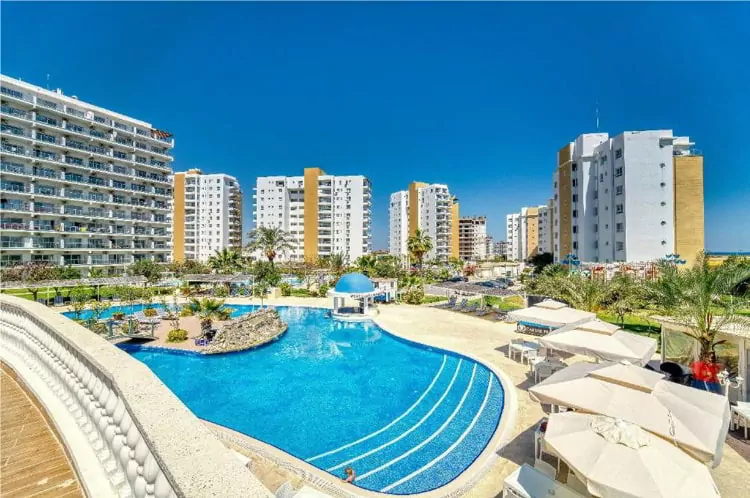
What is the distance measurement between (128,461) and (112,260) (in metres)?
57.1

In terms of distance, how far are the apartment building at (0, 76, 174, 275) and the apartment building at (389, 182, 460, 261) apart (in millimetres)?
60516

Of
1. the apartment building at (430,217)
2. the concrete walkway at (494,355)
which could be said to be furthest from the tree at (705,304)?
the apartment building at (430,217)

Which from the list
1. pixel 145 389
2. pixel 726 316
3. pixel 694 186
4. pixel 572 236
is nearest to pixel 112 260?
pixel 145 389

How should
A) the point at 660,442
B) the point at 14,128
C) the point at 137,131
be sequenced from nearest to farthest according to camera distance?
the point at 660,442, the point at 14,128, the point at 137,131

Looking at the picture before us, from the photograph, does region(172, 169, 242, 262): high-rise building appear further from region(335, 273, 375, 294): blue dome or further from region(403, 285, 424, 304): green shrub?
region(335, 273, 375, 294): blue dome

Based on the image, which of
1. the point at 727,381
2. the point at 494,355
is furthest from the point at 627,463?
the point at 494,355

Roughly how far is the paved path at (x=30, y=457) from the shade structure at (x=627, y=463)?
585cm

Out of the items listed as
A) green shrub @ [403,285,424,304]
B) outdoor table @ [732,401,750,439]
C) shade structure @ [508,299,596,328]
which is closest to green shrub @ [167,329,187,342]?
shade structure @ [508,299,596,328]

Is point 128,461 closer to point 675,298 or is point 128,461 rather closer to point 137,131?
point 675,298

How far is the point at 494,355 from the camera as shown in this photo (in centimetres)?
1583

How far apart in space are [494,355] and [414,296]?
17.3m

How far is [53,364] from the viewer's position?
17.2 ft

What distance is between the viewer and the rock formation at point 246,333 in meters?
18.5

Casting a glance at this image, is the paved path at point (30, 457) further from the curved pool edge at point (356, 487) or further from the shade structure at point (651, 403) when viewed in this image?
the shade structure at point (651, 403)
